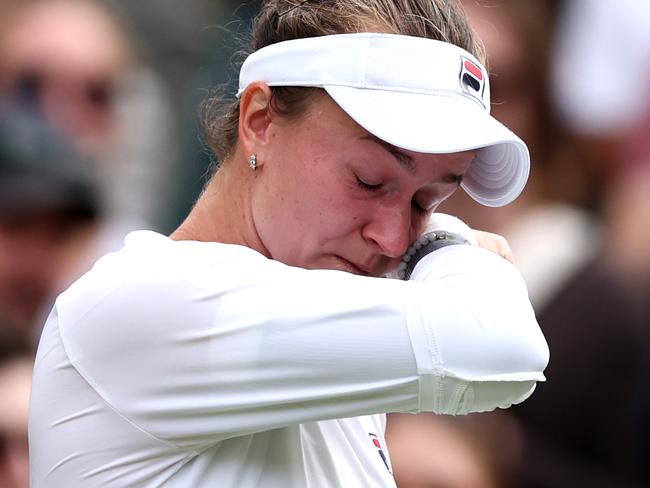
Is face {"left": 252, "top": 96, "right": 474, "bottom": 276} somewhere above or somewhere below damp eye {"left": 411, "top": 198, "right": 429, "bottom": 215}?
above

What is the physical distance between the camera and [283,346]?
82.2 inches

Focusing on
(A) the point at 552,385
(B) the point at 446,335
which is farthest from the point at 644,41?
(B) the point at 446,335

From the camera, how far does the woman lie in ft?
6.87

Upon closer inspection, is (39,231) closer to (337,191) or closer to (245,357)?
(337,191)

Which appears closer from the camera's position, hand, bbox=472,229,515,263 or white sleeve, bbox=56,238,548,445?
white sleeve, bbox=56,238,548,445

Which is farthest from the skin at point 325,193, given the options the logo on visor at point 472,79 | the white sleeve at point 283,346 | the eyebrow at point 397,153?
the white sleeve at point 283,346

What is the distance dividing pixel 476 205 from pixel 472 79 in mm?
2019

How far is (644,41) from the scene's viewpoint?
3.74m

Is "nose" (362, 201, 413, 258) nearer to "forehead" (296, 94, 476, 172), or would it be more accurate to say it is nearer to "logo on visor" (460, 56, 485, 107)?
"forehead" (296, 94, 476, 172)

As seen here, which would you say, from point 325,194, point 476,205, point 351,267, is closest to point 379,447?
point 351,267

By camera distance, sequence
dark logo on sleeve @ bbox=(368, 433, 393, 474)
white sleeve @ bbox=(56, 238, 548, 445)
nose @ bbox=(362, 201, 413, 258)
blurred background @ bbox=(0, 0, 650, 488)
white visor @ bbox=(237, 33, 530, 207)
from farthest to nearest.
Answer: blurred background @ bbox=(0, 0, 650, 488), dark logo on sleeve @ bbox=(368, 433, 393, 474), nose @ bbox=(362, 201, 413, 258), white visor @ bbox=(237, 33, 530, 207), white sleeve @ bbox=(56, 238, 548, 445)

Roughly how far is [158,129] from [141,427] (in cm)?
377

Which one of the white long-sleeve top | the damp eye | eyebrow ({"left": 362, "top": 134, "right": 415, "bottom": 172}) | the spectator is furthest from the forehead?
the spectator

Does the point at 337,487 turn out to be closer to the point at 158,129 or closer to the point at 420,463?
the point at 420,463
